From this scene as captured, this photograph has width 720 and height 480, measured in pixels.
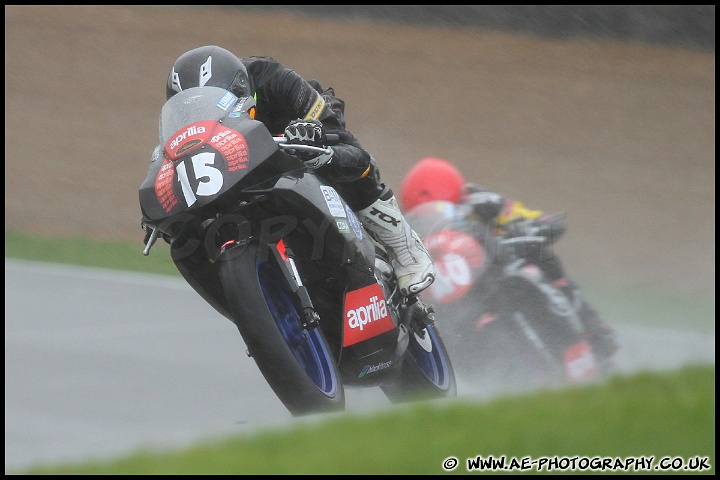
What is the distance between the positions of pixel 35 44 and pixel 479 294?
1549 centimetres

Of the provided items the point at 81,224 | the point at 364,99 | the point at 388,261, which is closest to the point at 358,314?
the point at 388,261

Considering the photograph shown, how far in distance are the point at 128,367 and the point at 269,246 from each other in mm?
1963

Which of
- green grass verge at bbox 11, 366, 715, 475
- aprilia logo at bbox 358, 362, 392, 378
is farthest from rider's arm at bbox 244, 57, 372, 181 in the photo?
green grass verge at bbox 11, 366, 715, 475

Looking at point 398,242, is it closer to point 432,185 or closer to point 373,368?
point 373,368

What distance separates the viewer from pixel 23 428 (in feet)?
15.2

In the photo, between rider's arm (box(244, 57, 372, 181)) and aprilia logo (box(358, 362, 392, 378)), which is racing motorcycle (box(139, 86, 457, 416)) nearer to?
aprilia logo (box(358, 362, 392, 378))

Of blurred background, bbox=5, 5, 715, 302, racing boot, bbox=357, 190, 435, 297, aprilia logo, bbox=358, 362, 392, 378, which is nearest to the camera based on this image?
aprilia logo, bbox=358, 362, 392, 378

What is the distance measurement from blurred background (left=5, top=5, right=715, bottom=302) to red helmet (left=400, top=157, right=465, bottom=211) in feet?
11.3

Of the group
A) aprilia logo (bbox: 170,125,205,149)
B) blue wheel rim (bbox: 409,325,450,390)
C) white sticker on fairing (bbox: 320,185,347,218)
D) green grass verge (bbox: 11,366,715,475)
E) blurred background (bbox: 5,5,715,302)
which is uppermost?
blurred background (bbox: 5,5,715,302)

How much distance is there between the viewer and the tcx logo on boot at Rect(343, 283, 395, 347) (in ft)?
15.3

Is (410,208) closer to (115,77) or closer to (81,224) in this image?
(81,224)

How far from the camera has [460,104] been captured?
1717 centimetres

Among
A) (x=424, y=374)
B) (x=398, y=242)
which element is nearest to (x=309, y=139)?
(x=398, y=242)

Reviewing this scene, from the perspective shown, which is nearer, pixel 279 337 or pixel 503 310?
pixel 279 337
